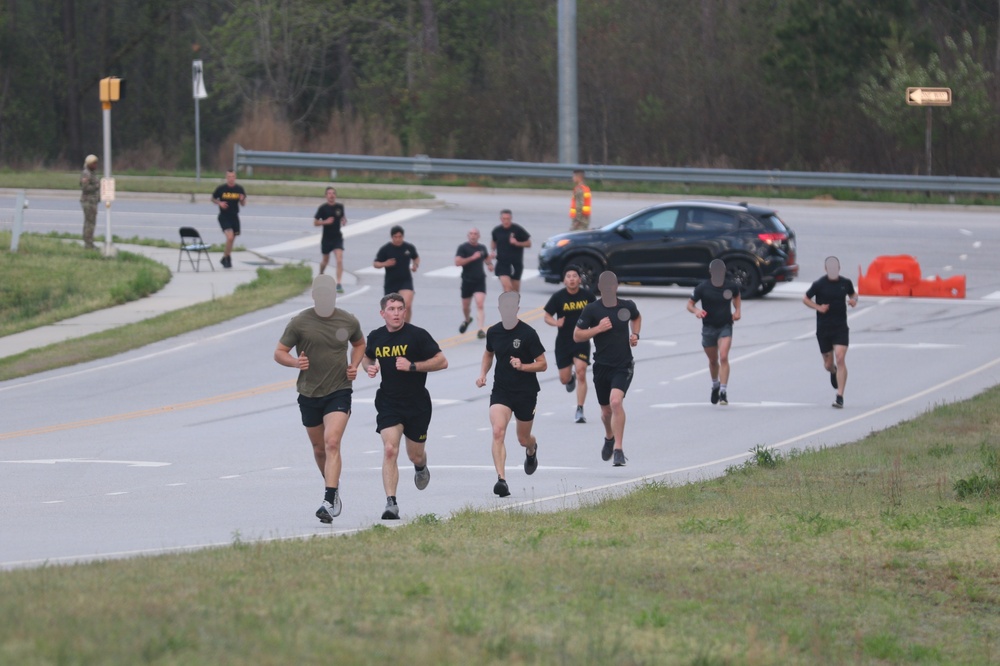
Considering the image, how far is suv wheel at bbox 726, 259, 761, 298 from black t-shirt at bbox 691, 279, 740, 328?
301 inches

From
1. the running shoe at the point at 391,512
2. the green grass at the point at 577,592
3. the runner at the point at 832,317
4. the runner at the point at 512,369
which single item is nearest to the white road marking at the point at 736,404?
the runner at the point at 832,317

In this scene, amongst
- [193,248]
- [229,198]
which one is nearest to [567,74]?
[229,198]

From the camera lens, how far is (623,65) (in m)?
50.1

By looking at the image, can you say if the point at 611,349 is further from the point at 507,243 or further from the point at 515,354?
the point at 507,243

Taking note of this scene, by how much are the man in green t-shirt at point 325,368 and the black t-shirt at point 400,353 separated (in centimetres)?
21

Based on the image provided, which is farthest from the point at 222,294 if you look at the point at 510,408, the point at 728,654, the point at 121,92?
the point at 728,654

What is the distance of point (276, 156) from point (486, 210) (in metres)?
9.89

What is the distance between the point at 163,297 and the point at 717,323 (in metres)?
13.0

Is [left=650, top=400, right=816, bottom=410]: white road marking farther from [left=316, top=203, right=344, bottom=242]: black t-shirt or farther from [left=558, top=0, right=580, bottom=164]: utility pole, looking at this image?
[left=558, top=0, right=580, bottom=164]: utility pole

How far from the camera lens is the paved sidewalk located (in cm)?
2464

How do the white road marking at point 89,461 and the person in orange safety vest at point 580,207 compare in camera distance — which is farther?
the person in orange safety vest at point 580,207

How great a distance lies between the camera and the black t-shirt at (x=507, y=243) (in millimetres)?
24047

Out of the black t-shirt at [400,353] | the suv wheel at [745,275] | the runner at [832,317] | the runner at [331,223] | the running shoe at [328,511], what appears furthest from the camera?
the runner at [331,223]

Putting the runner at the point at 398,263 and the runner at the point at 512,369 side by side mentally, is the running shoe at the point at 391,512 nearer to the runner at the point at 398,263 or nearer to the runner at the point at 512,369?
the runner at the point at 512,369
